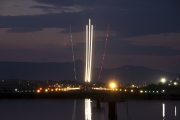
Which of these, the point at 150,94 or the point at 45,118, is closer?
the point at 45,118

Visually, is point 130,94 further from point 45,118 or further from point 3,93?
point 3,93

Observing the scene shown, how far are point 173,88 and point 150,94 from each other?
28.3 metres

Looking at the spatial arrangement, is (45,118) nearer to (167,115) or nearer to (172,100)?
(167,115)

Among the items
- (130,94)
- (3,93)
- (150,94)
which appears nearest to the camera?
(130,94)

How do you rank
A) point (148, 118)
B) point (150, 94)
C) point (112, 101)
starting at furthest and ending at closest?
1. point (150, 94)
2. point (148, 118)
3. point (112, 101)

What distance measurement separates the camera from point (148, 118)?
102312mm

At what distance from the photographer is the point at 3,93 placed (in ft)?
514

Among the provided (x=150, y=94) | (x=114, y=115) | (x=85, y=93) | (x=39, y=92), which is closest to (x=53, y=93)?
(x=39, y=92)

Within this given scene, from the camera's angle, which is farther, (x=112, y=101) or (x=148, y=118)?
(x=148, y=118)

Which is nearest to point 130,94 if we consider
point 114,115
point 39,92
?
point 39,92

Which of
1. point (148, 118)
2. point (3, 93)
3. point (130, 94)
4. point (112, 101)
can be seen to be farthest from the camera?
point (3, 93)

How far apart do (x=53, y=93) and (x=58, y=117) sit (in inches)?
1374

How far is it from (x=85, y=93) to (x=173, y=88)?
43.8m

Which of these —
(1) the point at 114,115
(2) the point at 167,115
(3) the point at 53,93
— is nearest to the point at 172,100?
(3) the point at 53,93
